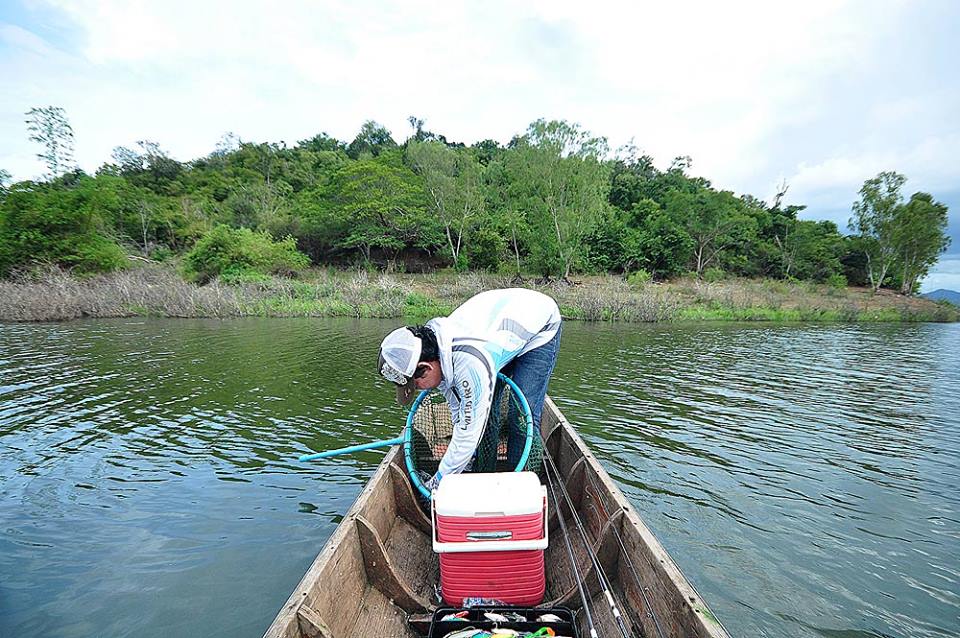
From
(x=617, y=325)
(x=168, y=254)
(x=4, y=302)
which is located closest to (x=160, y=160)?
(x=168, y=254)

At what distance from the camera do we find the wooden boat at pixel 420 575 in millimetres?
2391

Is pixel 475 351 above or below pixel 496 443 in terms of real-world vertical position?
above

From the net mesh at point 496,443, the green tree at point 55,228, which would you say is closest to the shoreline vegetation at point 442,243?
the green tree at point 55,228

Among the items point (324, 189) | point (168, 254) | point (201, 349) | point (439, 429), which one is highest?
point (324, 189)

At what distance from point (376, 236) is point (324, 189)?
8332 millimetres

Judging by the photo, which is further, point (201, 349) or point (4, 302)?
point (4, 302)

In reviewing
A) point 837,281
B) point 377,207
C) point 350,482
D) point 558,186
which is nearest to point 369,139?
point 377,207

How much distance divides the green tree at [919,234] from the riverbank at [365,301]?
6.39 metres

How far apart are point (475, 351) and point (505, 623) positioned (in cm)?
171

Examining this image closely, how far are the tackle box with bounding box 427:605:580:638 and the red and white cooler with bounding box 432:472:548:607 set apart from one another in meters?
0.19

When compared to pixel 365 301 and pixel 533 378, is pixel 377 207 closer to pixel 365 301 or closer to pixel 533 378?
pixel 365 301

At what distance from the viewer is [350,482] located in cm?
650

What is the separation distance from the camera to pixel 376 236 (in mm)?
41562

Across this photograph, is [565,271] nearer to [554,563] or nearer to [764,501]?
[764,501]
